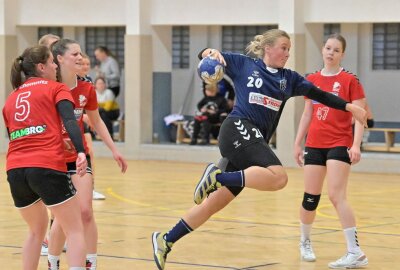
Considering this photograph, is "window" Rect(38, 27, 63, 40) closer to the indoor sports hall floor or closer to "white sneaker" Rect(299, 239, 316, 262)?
the indoor sports hall floor

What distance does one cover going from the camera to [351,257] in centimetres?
1049

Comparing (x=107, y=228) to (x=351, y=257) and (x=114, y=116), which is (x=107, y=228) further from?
(x=114, y=116)

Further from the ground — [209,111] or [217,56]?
[217,56]

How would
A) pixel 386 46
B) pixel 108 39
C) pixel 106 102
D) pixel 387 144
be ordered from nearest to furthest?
1. pixel 387 144
2. pixel 386 46
3. pixel 106 102
4. pixel 108 39

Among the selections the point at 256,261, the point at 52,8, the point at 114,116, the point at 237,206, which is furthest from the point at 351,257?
the point at 52,8

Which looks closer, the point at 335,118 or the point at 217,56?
the point at 217,56

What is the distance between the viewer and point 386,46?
950 inches

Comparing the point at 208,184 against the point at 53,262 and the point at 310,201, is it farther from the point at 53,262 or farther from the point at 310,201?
the point at 310,201

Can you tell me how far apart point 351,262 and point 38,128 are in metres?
3.71

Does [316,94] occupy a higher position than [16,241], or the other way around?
[316,94]

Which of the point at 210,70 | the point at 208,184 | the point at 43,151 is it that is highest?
the point at 210,70

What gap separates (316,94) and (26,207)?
3.00 m

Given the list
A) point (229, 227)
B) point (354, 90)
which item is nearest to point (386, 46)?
point (229, 227)

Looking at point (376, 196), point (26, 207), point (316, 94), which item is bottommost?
point (376, 196)
